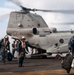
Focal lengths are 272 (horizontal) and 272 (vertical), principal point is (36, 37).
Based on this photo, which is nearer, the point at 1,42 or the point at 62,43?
the point at 1,42

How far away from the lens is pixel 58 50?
2595 cm

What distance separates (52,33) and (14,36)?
4.24 metres

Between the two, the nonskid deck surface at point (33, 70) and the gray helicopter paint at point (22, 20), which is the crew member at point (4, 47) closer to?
the nonskid deck surface at point (33, 70)

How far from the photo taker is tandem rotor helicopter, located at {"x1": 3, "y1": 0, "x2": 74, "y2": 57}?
1060 inches

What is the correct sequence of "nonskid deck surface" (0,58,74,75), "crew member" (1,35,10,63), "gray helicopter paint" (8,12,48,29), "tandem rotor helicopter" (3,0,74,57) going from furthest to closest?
"gray helicopter paint" (8,12,48,29)
"tandem rotor helicopter" (3,0,74,57)
"crew member" (1,35,10,63)
"nonskid deck surface" (0,58,74,75)

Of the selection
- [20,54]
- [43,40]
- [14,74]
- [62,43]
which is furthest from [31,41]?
[14,74]

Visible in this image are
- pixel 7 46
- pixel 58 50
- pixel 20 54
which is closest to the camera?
pixel 20 54

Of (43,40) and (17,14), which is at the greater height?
(17,14)

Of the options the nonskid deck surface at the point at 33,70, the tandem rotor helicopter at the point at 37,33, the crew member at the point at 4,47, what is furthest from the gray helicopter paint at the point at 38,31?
the nonskid deck surface at the point at 33,70

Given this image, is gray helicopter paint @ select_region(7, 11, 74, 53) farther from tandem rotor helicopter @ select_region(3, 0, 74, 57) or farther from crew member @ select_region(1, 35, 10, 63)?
crew member @ select_region(1, 35, 10, 63)

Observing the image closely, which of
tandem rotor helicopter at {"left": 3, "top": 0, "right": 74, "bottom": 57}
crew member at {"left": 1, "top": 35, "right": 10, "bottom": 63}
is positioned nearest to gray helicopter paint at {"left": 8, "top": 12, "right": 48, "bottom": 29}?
tandem rotor helicopter at {"left": 3, "top": 0, "right": 74, "bottom": 57}

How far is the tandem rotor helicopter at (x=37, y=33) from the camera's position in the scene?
2691 centimetres

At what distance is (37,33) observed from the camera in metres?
28.2

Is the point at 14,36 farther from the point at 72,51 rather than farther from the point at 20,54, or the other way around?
the point at 72,51
